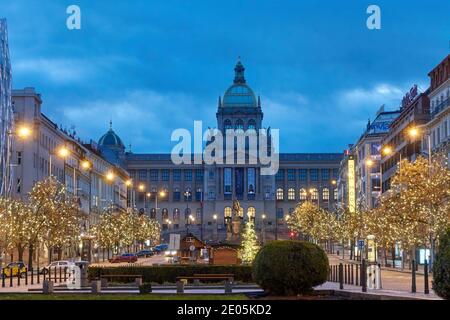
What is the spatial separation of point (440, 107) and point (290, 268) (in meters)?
67.6

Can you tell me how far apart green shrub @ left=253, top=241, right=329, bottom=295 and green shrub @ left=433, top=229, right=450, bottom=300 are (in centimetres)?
984

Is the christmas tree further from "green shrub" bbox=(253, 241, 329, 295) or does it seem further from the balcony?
"green shrub" bbox=(253, 241, 329, 295)

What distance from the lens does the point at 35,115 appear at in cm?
11638

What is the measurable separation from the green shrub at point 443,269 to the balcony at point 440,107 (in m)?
71.0

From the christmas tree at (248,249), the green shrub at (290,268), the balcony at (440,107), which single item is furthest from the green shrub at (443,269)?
the balcony at (440,107)

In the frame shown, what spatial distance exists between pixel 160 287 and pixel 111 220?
79.3 m

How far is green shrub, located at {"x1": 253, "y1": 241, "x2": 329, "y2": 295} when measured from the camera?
34562 millimetres

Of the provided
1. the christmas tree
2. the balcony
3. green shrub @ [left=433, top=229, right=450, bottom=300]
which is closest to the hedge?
the christmas tree

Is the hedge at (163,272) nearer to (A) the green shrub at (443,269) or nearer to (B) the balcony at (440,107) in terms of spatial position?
(A) the green shrub at (443,269)

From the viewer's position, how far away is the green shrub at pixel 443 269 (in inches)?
958

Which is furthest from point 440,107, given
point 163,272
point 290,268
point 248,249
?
point 290,268

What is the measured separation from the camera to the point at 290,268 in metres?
34.5

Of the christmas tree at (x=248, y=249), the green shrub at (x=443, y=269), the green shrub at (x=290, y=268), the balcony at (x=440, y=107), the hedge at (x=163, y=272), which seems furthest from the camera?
the balcony at (x=440, y=107)
